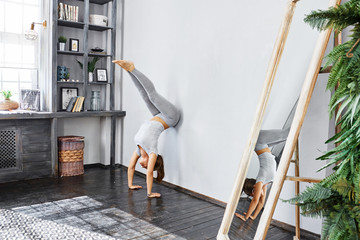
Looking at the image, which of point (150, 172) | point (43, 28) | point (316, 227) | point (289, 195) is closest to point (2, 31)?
point (43, 28)

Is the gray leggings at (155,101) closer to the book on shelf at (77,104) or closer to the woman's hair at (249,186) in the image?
the book on shelf at (77,104)

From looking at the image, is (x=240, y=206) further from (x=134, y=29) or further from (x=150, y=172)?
(x=134, y=29)

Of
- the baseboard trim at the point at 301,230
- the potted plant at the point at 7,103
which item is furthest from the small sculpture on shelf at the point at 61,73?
the baseboard trim at the point at 301,230

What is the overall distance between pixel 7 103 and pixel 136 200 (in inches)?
84.5

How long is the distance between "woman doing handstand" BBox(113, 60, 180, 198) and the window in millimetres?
1904

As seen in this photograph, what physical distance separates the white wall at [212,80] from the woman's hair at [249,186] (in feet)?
3.48

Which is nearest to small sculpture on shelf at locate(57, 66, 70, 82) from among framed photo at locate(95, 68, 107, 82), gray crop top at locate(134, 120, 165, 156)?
framed photo at locate(95, 68, 107, 82)

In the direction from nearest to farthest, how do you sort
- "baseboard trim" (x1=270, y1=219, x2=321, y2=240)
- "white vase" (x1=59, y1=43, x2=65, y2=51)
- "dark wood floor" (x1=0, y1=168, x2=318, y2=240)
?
"baseboard trim" (x1=270, y1=219, x2=321, y2=240) < "dark wood floor" (x1=0, y1=168, x2=318, y2=240) < "white vase" (x1=59, y1=43, x2=65, y2=51)

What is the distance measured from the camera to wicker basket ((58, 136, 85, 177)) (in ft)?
14.8

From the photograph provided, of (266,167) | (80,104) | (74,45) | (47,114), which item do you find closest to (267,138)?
(266,167)

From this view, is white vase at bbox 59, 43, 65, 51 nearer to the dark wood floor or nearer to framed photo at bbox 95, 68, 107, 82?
framed photo at bbox 95, 68, 107, 82

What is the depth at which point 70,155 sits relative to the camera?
4531 mm

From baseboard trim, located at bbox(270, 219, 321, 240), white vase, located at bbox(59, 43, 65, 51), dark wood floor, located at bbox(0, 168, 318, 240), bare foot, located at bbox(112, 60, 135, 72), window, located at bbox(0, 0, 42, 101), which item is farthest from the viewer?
white vase, located at bbox(59, 43, 65, 51)

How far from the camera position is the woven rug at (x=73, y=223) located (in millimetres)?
2553
